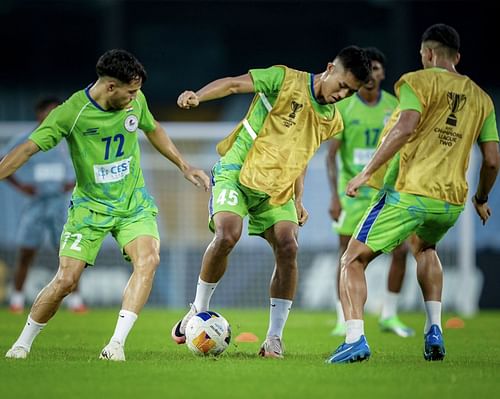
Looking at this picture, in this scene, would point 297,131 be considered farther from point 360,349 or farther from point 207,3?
point 207,3

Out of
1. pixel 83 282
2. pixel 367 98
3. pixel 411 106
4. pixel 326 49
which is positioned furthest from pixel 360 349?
pixel 326 49

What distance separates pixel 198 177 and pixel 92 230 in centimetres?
85

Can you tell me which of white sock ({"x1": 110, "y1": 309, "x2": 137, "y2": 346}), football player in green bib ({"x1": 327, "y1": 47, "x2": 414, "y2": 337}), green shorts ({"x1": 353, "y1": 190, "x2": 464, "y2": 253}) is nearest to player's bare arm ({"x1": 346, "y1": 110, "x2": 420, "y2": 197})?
green shorts ({"x1": 353, "y1": 190, "x2": 464, "y2": 253})

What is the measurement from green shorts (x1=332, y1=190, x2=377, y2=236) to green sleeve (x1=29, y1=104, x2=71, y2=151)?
14.7 ft

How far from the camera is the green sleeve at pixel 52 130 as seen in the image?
7.61 meters

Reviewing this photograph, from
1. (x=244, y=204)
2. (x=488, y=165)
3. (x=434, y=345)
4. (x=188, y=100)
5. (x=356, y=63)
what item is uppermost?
(x=356, y=63)

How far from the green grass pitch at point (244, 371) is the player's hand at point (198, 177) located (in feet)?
4.09

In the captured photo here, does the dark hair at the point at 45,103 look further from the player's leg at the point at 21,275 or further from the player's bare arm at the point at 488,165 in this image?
the player's bare arm at the point at 488,165

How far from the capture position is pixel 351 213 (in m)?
11.6

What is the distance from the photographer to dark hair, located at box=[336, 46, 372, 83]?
26.6ft

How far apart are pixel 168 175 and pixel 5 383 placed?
10.5m

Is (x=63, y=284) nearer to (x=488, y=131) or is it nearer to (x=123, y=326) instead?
(x=123, y=326)

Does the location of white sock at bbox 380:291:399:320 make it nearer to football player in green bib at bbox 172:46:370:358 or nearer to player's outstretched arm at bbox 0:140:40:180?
football player in green bib at bbox 172:46:370:358

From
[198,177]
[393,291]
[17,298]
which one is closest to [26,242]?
[17,298]
